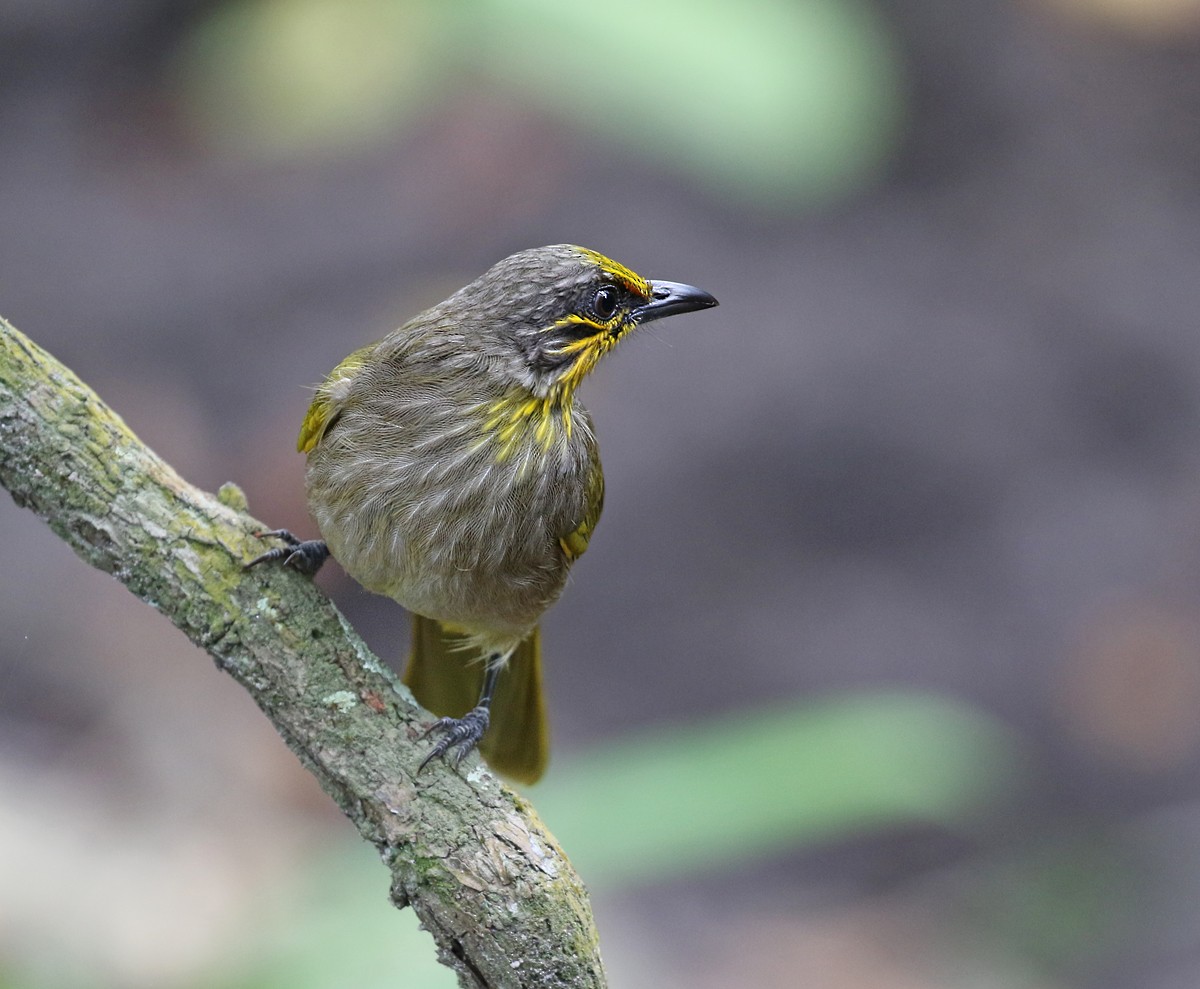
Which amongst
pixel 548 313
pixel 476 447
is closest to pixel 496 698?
pixel 476 447

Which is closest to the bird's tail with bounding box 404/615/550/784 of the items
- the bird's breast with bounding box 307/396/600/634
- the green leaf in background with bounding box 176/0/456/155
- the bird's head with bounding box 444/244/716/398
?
the bird's breast with bounding box 307/396/600/634

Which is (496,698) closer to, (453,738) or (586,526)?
(586,526)

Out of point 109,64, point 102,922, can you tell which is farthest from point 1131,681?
point 109,64

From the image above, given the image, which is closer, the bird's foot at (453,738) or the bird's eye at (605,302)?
the bird's foot at (453,738)

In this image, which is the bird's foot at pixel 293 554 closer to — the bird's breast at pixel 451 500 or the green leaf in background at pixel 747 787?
the bird's breast at pixel 451 500

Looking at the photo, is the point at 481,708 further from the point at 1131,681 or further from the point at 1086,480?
the point at 1086,480

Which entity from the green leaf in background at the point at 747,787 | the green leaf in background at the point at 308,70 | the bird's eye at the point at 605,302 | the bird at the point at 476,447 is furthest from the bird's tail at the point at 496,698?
the green leaf in background at the point at 308,70
